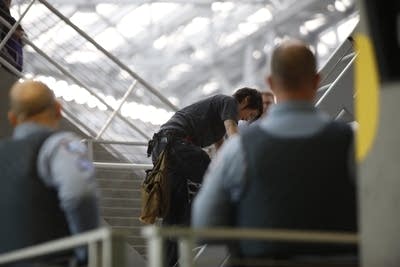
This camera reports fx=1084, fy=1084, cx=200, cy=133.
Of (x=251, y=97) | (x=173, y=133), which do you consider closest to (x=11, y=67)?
(x=173, y=133)

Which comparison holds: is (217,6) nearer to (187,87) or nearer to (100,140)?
(187,87)

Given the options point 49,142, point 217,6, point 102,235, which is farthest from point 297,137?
point 217,6

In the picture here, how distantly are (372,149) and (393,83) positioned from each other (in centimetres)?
23

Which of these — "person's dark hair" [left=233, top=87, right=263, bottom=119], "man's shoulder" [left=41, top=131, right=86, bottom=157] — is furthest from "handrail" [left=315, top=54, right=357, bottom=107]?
"man's shoulder" [left=41, top=131, right=86, bottom=157]

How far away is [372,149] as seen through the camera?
3.53m

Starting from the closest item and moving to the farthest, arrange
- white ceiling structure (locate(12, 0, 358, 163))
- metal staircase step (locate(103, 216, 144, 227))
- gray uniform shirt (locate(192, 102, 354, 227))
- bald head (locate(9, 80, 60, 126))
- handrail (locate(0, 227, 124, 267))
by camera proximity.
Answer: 1. handrail (locate(0, 227, 124, 267))
2. gray uniform shirt (locate(192, 102, 354, 227))
3. bald head (locate(9, 80, 60, 126))
4. metal staircase step (locate(103, 216, 144, 227))
5. white ceiling structure (locate(12, 0, 358, 163))

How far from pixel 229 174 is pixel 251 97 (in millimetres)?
3409

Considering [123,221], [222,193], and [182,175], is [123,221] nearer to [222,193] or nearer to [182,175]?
[182,175]

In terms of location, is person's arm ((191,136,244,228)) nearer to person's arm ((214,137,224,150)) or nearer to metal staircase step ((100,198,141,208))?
person's arm ((214,137,224,150))

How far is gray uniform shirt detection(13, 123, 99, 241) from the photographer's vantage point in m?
4.21

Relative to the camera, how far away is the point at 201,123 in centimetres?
723

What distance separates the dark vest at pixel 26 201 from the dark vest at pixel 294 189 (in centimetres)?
89

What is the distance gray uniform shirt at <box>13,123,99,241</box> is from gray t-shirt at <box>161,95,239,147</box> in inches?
115

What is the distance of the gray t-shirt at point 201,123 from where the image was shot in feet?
23.6
